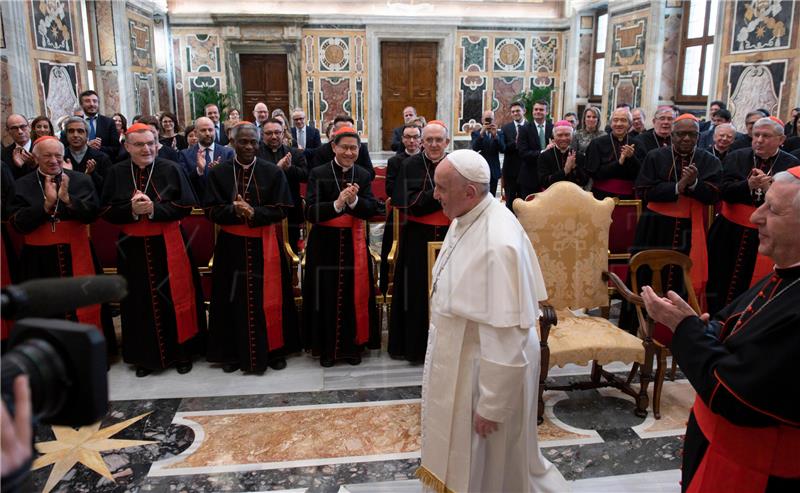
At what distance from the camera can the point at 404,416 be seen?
3.69m

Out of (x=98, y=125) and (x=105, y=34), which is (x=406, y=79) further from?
(x=98, y=125)

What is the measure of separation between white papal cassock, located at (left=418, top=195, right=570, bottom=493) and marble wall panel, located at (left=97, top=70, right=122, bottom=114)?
8.64 metres

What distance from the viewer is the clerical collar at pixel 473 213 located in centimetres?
234

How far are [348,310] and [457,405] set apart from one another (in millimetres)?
2184

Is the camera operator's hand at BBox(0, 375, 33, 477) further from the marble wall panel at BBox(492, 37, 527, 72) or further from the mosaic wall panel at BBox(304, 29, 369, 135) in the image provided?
the marble wall panel at BBox(492, 37, 527, 72)

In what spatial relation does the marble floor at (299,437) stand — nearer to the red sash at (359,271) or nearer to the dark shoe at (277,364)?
the dark shoe at (277,364)

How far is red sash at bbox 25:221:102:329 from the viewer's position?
13.3 feet

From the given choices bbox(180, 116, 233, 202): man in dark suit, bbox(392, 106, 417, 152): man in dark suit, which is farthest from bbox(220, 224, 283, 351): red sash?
bbox(392, 106, 417, 152): man in dark suit

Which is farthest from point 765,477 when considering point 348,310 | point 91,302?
point 348,310

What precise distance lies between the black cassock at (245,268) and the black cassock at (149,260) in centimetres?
24

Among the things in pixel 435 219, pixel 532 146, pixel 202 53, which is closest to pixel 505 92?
pixel 532 146

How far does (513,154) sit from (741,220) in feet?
13.1

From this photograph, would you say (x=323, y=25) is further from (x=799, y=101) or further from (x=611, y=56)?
(x=799, y=101)

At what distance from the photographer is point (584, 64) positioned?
12.6 m
